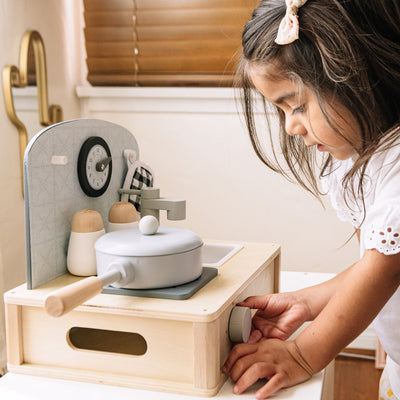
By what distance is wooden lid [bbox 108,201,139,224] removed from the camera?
87 centimetres

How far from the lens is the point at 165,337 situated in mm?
694

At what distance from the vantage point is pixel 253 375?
26.9 inches

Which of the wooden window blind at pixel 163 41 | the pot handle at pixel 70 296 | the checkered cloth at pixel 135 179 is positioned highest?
the wooden window blind at pixel 163 41

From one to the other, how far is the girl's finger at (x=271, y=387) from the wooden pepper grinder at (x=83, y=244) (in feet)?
0.98

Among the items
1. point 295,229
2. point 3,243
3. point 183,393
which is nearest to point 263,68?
point 183,393

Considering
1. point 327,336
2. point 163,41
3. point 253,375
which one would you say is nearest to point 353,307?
point 327,336

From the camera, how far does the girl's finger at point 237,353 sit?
0.71 m

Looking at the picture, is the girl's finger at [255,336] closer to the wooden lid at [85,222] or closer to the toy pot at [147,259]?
the toy pot at [147,259]

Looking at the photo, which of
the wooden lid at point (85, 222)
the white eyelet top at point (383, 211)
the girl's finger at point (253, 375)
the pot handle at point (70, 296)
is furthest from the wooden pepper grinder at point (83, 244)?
the white eyelet top at point (383, 211)

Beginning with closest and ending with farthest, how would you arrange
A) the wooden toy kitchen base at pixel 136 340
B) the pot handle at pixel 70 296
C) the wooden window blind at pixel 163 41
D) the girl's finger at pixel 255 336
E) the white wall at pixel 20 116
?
1. the pot handle at pixel 70 296
2. the wooden toy kitchen base at pixel 136 340
3. the girl's finger at pixel 255 336
4. the white wall at pixel 20 116
5. the wooden window blind at pixel 163 41

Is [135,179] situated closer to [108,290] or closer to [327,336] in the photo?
[108,290]

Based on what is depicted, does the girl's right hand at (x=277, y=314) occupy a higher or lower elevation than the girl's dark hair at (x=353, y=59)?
lower

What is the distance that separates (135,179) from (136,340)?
1.02 ft

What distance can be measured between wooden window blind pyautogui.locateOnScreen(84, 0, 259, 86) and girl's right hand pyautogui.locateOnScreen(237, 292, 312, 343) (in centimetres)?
109
